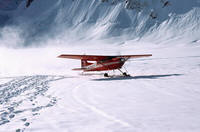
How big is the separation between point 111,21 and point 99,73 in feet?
172

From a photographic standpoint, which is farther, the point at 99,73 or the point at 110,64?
the point at 99,73

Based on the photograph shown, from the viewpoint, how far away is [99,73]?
17016mm

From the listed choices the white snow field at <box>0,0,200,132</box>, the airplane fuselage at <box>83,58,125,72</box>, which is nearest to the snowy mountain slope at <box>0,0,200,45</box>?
the white snow field at <box>0,0,200,132</box>

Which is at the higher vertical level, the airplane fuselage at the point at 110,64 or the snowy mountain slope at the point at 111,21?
the snowy mountain slope at the point at 111,21

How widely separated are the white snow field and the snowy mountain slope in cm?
32

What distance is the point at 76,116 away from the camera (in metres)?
4.39

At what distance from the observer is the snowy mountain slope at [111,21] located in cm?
5806

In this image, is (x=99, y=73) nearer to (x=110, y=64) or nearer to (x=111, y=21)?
(x=110, y=64)

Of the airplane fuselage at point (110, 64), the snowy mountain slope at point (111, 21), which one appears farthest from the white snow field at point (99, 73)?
the airplane fuselage at point (110, 64)

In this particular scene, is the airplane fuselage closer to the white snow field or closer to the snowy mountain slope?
the white snow field

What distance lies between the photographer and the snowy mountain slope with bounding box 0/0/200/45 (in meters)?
58.1

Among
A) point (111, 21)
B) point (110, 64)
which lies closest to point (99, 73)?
point (110, 64)

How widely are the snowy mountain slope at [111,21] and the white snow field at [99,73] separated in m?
0.32

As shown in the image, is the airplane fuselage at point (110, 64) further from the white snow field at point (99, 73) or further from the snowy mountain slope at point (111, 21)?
the snowy mountain slope at point (111, 21)
